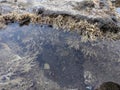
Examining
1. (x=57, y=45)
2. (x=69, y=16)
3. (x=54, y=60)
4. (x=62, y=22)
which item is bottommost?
(x=54, y=60)

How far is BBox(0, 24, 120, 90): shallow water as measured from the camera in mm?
6602

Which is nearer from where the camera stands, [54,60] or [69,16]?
[54,60]

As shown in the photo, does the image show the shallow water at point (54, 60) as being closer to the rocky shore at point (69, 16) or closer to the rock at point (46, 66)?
the rock at point (46, 66)

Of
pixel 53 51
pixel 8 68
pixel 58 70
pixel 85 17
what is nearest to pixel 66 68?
pixel 58 70

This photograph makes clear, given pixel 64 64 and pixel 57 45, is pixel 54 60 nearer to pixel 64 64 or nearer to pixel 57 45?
pixel 64 64

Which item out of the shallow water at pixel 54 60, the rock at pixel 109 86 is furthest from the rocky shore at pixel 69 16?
the rock at pixel 109 86

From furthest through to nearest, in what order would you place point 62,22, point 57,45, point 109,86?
point 62,22, point 57,45, point 109,86

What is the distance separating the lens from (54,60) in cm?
736

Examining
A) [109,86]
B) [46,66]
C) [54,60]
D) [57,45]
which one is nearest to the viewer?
[109,86]

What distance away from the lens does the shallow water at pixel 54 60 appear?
21.7 ft

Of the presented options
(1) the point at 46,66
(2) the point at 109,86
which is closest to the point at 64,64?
(1) the point at 46,66

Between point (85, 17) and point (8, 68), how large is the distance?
3064 millimetres

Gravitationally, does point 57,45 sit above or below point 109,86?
above

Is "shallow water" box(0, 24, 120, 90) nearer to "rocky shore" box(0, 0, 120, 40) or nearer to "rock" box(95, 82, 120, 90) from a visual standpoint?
"rock" box(95, 82, 120, 90)
